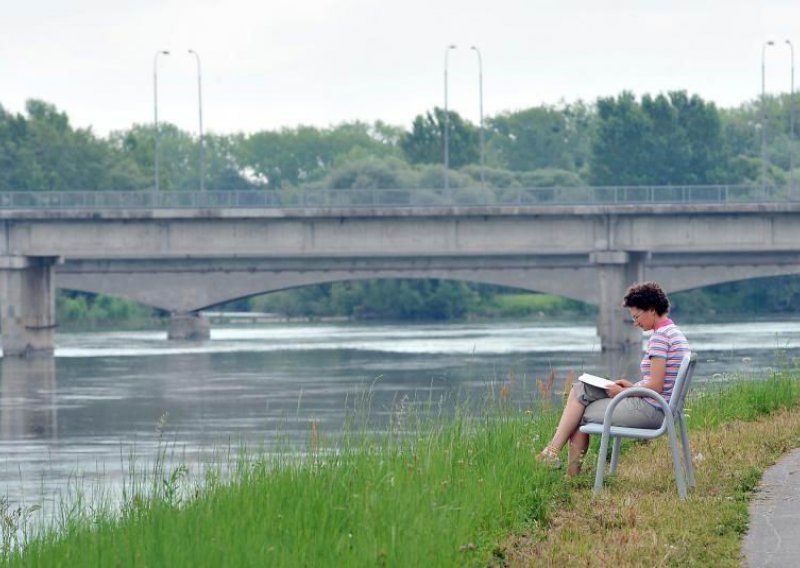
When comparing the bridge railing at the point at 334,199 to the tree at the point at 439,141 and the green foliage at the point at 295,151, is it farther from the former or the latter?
the green foliage at the point at 295,151

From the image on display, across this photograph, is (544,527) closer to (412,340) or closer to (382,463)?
(382,463)

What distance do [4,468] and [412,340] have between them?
42.6 m

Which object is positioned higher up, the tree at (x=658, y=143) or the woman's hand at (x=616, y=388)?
the tree at (x=658, y=143)

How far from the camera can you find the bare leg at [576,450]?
12.1 meters

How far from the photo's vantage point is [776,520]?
1052cm

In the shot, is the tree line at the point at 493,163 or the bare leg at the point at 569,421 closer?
the bare leg at the point at 569,421

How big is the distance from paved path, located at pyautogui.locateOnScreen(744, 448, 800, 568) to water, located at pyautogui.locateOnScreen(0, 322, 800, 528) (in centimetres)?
303

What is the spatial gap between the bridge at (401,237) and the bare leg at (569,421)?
39600mm

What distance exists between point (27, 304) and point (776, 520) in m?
47.1

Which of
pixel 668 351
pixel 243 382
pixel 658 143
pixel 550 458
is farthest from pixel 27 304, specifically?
pixel 658 143

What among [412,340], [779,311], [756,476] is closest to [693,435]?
[756,476]

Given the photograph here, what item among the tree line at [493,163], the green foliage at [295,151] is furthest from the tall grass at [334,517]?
the green foliage at [295,151]

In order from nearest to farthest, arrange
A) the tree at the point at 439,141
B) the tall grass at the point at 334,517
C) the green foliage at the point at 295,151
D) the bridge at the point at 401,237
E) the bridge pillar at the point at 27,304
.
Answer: the tall grass at the point at 334,517 < the bridge at the point at 401,237 < the bridge pillar at the point at 27,304 < the tree at the point at 439,141 < the green foliage at the point at 295,151

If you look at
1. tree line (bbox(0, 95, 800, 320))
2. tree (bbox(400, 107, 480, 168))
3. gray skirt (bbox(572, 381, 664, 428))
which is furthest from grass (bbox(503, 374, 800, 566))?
tree (bbox(400, 107, 480, 168))
